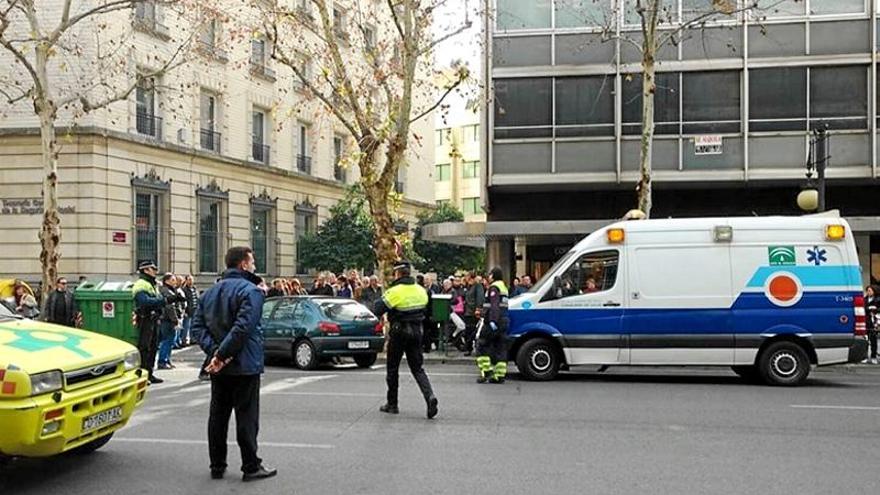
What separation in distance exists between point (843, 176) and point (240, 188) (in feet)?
65.9

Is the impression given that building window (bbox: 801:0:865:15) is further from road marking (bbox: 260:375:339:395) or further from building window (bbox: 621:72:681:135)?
road marking (bbox: 260:375:339:395)

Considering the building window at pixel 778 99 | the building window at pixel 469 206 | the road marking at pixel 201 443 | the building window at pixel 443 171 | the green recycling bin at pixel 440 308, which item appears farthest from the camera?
the building window at pixel 443 171

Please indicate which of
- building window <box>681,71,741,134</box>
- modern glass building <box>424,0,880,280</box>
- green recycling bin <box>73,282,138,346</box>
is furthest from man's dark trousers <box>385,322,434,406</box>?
building window <box>681,71,741,134</box>

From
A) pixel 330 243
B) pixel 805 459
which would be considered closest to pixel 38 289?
pixel 330 243

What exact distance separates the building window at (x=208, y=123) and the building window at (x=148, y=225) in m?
2.92

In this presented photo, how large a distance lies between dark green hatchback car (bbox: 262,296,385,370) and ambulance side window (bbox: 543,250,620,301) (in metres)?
3.78

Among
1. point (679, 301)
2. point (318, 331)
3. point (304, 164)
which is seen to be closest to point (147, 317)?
point (318, 331)

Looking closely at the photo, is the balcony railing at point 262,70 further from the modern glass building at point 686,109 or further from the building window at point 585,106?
the building window at point 585,106

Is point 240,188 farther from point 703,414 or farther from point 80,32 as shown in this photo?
point 703,414

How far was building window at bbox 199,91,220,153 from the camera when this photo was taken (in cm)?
3102

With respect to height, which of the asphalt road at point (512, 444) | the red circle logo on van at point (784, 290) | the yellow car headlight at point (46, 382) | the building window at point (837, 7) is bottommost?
the asphalt road at point (512, 444)

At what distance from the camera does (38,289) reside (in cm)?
2584

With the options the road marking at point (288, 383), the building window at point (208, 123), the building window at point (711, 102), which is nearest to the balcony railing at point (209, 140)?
the building window at point (208, 123)

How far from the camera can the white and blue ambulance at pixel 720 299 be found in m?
12.8
